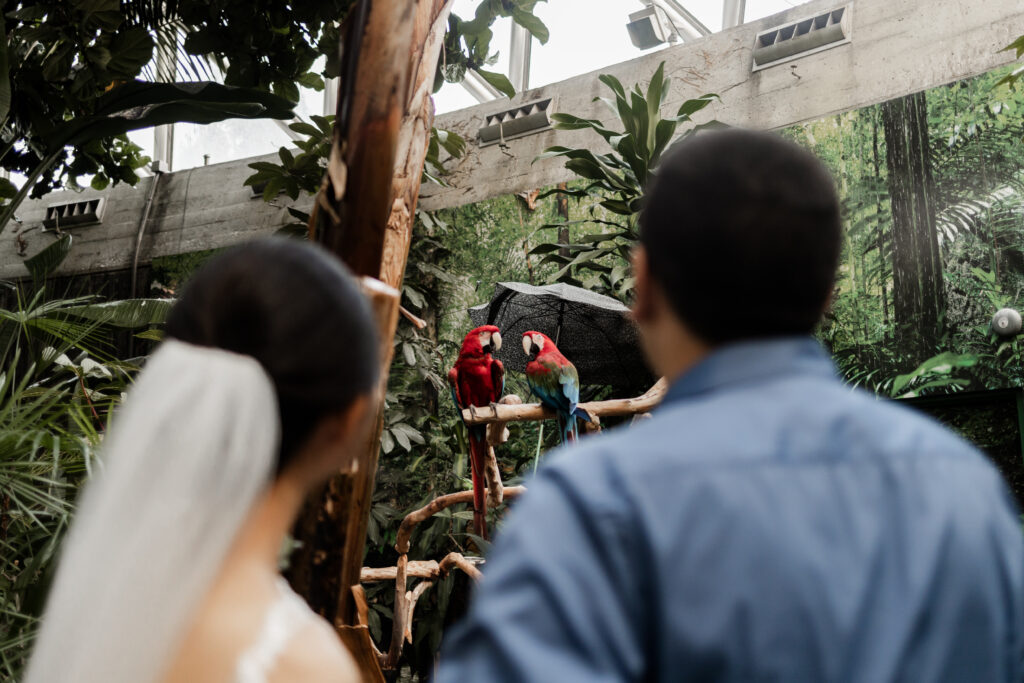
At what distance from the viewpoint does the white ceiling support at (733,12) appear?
5684 mm

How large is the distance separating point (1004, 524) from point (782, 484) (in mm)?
178

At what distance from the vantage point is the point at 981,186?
13.6ft

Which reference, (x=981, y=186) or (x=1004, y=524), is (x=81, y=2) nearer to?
(x=1004, y=524)

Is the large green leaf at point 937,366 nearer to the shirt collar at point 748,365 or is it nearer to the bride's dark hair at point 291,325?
the shirt collar at point 748,365

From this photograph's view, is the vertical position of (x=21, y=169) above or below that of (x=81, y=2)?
below

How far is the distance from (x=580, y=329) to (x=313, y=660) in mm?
3570

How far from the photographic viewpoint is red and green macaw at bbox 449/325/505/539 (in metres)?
3.47

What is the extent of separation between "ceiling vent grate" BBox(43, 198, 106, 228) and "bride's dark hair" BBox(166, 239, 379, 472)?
703 centimetres

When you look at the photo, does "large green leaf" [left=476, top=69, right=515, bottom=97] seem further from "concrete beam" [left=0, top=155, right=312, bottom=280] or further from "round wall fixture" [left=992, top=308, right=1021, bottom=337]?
"concrete beam" [left=0, top=155, right=312, bottom=280]

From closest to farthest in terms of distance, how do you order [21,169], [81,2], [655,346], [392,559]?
[655,346], [81,2], [21,169], [392,559]

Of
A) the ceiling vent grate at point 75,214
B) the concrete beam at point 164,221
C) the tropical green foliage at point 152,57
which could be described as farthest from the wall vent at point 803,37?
the ceiling vent grate at point 75,214

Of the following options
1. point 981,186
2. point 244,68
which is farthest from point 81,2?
point 981,186

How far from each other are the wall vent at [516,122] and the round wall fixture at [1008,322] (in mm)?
2853

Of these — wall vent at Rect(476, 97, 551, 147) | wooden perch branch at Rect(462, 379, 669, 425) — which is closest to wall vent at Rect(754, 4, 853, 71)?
wall vent at Rect(476, 97, 551, 147)
